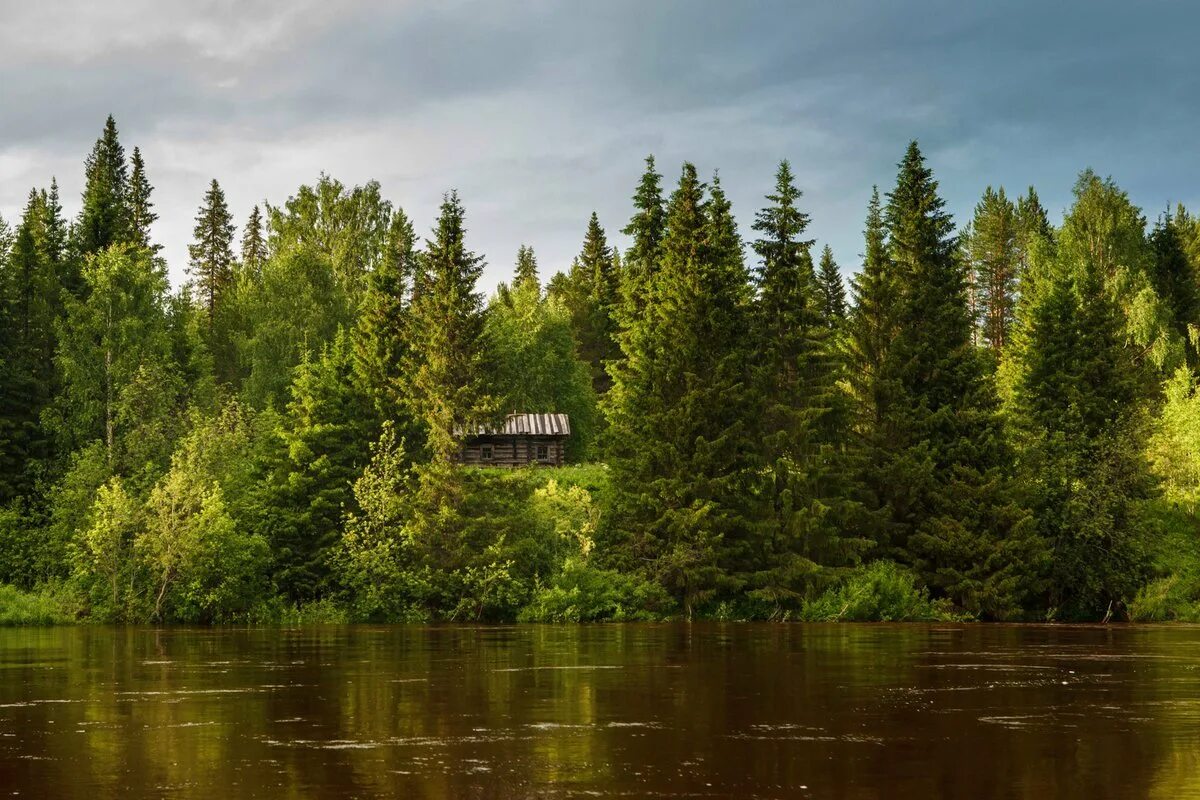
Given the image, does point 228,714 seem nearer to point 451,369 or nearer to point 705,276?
point 451,369

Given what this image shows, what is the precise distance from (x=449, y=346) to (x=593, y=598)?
13.7 meters

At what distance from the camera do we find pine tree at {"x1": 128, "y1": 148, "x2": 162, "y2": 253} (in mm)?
104838

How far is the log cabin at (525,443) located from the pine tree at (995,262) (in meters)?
46.6

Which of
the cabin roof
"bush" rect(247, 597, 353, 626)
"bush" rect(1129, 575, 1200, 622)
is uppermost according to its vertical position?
the cabin roof

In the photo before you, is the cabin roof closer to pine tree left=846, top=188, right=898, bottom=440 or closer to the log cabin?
the log cabin

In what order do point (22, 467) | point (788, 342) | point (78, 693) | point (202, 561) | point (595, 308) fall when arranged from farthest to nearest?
point (595, 308)
point (22, 467)
point (788, 342)
point (202, 561)
point (78, 693)

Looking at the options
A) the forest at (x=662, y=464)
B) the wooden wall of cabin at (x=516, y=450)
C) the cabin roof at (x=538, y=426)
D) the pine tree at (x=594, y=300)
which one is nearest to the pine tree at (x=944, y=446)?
the forest at (x=662, y=464)

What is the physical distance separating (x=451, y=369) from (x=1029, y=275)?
56.9 m

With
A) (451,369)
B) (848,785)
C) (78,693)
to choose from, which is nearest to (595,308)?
(451,369)

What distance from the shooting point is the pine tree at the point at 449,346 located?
54.9 meters

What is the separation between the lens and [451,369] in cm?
5600

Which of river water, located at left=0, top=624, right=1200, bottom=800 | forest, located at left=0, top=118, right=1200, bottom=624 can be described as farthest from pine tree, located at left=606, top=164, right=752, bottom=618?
river water, located at left=0, top=624, right=1200, bottom=800

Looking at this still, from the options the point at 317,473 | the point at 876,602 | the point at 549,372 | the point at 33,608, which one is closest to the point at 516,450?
the point at 549,372

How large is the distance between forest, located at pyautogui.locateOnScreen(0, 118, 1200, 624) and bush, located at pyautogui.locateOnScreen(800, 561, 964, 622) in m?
0.14
